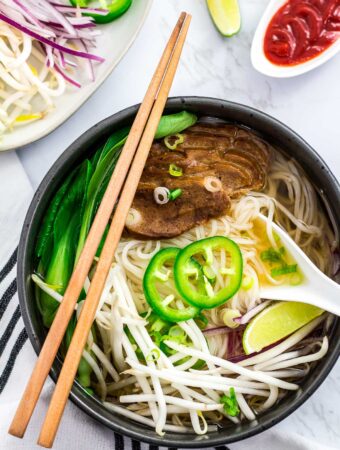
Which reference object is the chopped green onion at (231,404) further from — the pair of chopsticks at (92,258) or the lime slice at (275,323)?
the pair of chopsticks at (92,258)

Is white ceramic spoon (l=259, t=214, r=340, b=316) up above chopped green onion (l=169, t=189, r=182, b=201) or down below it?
below

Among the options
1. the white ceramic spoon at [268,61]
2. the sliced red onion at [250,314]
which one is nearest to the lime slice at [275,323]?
the sliced red onion at [250,314]

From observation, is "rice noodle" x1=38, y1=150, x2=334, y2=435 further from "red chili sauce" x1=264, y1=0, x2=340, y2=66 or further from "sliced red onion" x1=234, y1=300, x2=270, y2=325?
"red chili sauce" x1=264, y1=0, x2=340, y2=66

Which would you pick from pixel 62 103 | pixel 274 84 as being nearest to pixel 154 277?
pixel 62 103

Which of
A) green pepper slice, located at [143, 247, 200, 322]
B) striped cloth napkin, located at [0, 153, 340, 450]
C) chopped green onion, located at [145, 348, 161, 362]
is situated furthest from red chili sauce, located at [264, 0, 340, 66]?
chopped green onion, located at [145, 348, 161, 362]

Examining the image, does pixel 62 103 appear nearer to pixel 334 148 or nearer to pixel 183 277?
pixel 183 277
